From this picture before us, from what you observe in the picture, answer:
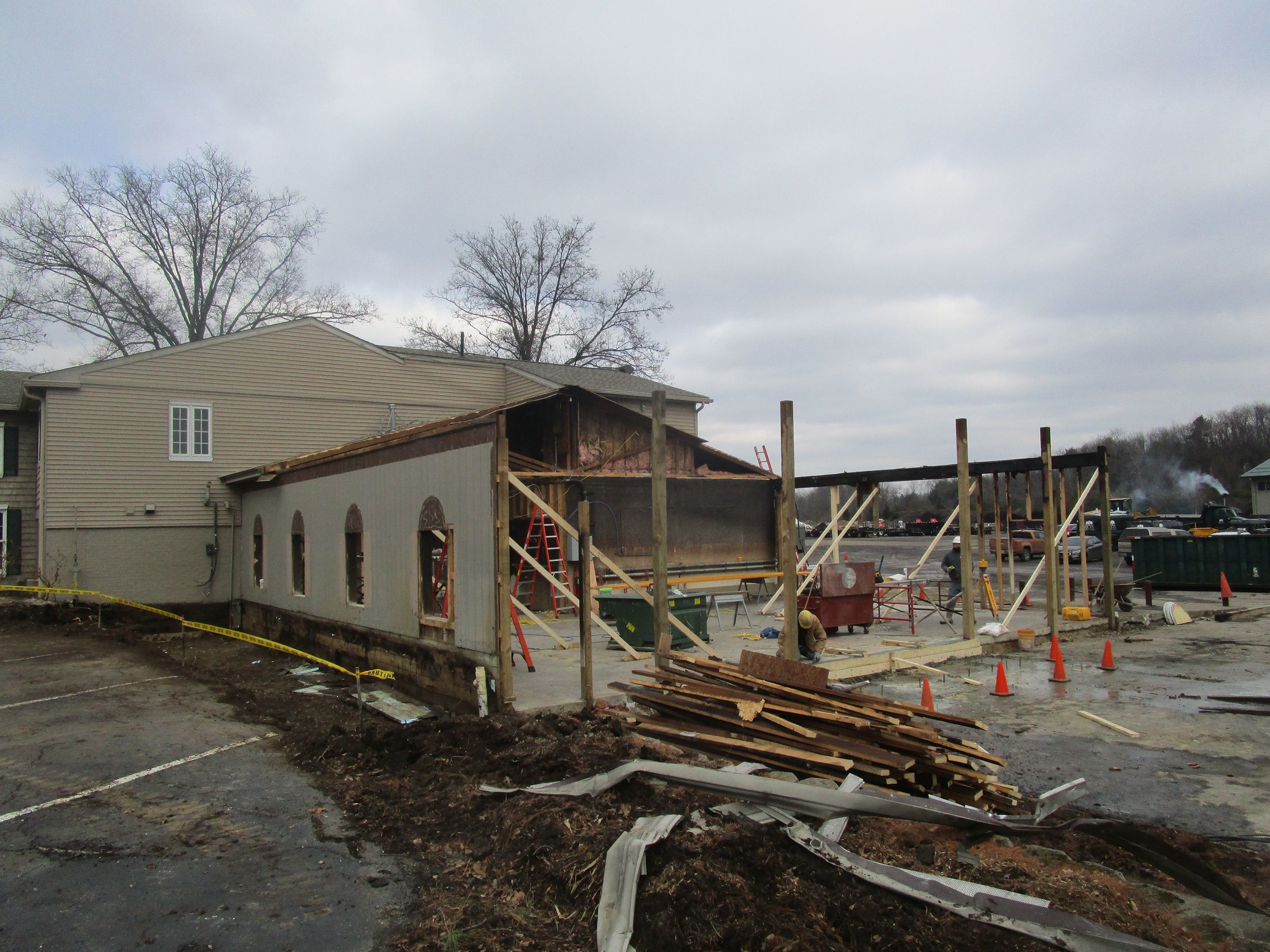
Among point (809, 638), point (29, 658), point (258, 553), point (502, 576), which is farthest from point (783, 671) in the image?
point (258, 553)

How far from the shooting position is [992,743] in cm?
800

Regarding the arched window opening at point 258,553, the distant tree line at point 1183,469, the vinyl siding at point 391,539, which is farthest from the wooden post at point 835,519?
the distant tree line at point 1183,469

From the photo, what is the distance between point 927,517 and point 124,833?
58843 millimetres

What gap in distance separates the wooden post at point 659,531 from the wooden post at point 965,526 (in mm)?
5329

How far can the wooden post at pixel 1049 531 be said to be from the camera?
12.9 m

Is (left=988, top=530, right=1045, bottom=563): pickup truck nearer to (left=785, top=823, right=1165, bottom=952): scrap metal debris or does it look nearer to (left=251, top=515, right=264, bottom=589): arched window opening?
(left=251, top=515, right=264, bottom=589): arched window opening

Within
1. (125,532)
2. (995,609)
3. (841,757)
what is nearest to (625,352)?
(125,532)

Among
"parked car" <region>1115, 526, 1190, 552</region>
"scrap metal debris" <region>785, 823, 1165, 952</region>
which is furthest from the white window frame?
"parked car" <region>1115, 526, 1190, 552</region>

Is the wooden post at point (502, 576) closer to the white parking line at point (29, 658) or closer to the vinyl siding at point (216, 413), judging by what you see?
the white parking line at point (29, 658)

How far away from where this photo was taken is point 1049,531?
13.5 meters

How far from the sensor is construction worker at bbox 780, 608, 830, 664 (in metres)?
10.2

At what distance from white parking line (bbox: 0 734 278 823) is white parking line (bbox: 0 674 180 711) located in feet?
13.9

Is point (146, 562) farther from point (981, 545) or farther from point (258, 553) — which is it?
point (981, 545)

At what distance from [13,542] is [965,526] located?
Answer: 910 inches
